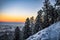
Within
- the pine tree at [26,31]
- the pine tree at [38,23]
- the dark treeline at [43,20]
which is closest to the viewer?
the dark treeline at [43,20]

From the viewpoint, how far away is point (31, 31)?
86.4ft

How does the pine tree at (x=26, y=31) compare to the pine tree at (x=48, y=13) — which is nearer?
the pine tree at (x=48, y=13)

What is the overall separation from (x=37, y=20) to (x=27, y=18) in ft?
7.42

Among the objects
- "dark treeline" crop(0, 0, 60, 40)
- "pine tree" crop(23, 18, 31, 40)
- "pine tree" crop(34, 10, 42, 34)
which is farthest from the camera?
"pine tree" crop(34, 10, 42, 34)

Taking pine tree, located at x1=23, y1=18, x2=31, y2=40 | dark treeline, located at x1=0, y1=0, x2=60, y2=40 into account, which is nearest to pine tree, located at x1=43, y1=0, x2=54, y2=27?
dark treeline, located at x1=0, y1=0, x2=60, y2=40

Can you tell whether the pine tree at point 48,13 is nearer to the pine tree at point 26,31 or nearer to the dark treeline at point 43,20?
the dark treeline at point 43,20

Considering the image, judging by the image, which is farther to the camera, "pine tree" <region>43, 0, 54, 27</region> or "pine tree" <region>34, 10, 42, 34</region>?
"pine tree" <region>34, 10, 42, 34</region>

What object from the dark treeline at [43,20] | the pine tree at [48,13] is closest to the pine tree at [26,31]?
the dark treeline at [43,20]

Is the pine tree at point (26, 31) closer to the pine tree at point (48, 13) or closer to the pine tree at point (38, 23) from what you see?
the pine tree at point (38, 23)

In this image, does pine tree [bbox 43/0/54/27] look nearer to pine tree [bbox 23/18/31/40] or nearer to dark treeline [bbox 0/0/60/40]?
dark treeline [bbox 0/0/60/40]

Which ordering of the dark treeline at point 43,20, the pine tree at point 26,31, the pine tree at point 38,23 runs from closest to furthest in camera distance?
the dark treeline at point 43,20 → the pine tree at point 26,31 → the pine tree at point 38,23

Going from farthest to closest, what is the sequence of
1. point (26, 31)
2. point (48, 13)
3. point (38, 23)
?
1. point (38, 23)
2. point (26, 31)
3. point (48, 13)

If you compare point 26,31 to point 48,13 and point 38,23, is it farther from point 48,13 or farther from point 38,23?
point 48,13

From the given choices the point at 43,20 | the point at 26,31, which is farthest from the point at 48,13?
the point at 26,31
